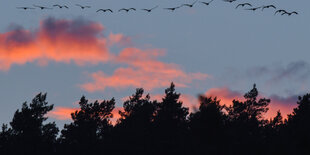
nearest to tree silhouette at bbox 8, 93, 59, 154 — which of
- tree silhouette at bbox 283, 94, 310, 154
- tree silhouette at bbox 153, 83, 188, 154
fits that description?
tree silhouette at bbox 153, 83, 188, 154

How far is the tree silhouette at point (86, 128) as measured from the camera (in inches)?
3005

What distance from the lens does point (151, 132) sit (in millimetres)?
76688

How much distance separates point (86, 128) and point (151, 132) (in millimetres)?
9571

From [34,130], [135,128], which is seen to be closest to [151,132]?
[135,128]

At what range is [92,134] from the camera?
78.1 meters

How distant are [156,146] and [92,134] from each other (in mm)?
10609

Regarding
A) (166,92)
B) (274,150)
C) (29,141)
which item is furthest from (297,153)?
(29,141)

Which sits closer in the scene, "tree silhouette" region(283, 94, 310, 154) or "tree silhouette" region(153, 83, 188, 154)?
"tree silhouette" region(283, 94, 310, 154)

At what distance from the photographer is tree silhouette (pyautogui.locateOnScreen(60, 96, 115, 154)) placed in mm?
76325

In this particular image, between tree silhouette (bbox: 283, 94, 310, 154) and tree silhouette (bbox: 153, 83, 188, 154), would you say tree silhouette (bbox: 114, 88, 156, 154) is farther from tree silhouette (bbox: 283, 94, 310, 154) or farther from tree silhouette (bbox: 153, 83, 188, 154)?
tree silhouette (bbox: 283, 94, 310, 154)

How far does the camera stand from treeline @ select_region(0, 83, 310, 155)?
67750mm

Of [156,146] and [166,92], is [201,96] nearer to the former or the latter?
[166,92]

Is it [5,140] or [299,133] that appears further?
[5,140]

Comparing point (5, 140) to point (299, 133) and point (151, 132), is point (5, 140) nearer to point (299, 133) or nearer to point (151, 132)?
point (151, 132)
